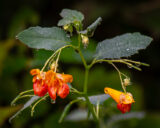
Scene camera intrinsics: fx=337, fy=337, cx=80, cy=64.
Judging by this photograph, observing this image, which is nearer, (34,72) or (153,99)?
(34,72)

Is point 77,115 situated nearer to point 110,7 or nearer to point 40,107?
point 40,107

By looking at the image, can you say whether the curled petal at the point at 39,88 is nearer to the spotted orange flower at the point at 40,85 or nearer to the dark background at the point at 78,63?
the spotted orange flower at the point at 40,85

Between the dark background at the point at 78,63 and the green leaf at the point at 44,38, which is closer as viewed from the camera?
the green leaf at the point at 44,38

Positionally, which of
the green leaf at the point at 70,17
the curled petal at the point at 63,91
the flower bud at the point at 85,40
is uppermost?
the green leaf at the point at 70,17

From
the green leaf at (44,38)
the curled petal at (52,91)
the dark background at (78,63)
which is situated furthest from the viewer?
the dark background at (78,63)

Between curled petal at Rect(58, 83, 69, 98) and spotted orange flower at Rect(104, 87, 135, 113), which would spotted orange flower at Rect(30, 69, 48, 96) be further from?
spotted orange flower at Rect(104, 87, 135, 113)

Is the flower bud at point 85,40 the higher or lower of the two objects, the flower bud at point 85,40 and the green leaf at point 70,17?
the lower

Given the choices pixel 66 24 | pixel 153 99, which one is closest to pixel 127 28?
pixel 153 99

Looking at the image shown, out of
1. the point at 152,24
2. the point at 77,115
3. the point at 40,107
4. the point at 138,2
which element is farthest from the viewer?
the point at 138,2

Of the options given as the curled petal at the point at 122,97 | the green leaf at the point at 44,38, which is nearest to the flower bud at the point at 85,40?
the green leaf at the point at 44,38
